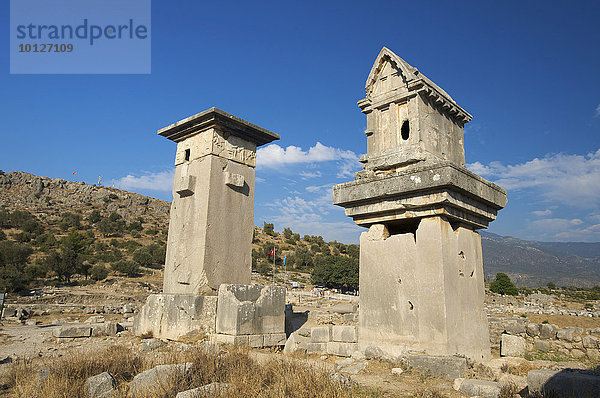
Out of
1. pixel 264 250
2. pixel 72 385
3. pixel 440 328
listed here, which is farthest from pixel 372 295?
pixel 264 250

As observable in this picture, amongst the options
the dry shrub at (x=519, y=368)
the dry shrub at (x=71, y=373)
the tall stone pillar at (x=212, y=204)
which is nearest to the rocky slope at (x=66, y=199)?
Answer: the tall stone pillar at (x=212, y=204)

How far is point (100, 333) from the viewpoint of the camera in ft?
28.1

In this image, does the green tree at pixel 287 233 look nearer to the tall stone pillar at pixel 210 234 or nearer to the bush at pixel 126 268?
the bush at pixel 126 268

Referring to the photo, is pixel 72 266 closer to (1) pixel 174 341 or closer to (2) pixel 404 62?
(1) pixel 174 341

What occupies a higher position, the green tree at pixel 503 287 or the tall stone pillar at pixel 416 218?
the tall stone pillar at pixel 416 218

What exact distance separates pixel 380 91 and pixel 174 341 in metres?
5.73

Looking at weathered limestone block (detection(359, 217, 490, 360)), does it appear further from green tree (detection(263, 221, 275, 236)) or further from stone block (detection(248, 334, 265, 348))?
green tree (detection(263, 221, 275, 236))

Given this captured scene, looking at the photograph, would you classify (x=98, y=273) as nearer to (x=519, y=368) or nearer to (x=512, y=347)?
(x=512, y=347)

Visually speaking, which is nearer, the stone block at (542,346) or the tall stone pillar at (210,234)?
the stone block at (542,346)

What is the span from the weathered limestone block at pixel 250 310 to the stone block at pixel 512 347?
13.0 ft

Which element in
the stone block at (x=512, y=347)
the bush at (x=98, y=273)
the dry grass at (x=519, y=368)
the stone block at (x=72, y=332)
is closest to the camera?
the dry grass at (x=519, y=368)

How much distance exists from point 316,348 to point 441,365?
2447 mm

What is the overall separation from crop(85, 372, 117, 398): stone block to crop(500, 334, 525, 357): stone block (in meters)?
4.76

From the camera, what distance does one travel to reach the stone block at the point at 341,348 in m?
5.41
